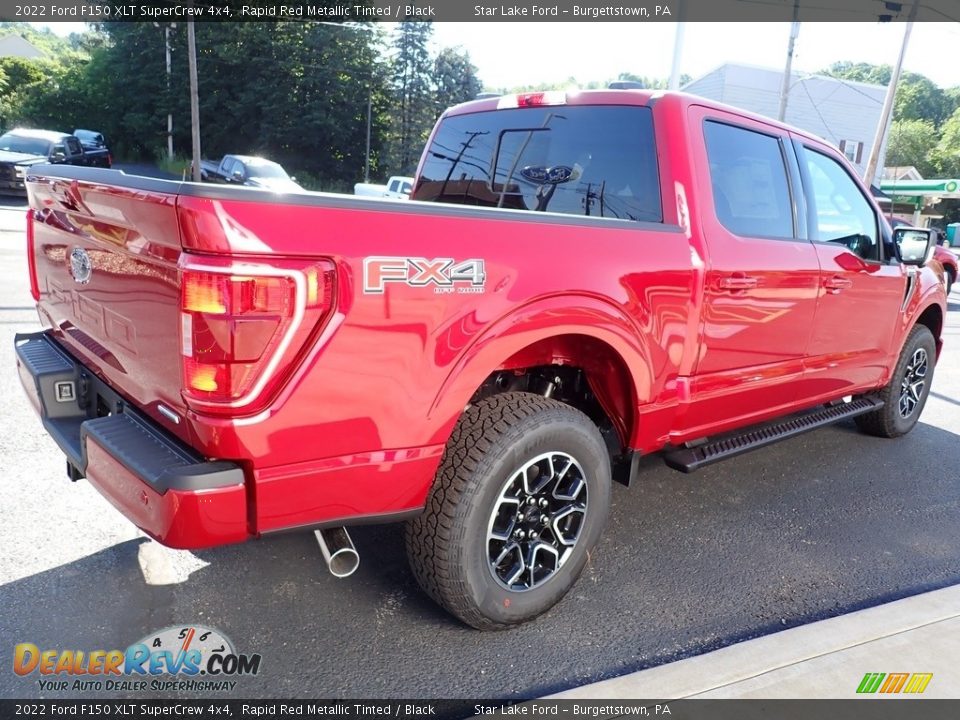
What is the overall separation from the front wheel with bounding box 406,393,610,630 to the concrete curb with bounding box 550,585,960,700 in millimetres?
429

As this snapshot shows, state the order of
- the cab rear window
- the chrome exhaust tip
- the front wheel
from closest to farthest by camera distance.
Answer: the chrome exhaust tip
the front wheel
the cab rear window

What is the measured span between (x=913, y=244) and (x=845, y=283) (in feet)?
2.92

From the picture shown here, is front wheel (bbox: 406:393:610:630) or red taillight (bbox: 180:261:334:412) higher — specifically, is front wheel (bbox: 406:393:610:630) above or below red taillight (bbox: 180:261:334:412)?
below

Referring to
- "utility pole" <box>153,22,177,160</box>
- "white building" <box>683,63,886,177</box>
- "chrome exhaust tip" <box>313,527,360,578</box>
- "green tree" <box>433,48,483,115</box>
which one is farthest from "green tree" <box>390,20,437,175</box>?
"chrome exhaust tip" <box>313,527,360,578</box>

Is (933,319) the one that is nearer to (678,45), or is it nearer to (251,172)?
(678,45)

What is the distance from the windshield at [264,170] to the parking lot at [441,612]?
17.8m

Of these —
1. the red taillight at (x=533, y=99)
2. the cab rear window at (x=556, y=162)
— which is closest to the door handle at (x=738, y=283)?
the cab rear window at (x=556, y=162)

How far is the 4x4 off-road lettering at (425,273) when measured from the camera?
205cm

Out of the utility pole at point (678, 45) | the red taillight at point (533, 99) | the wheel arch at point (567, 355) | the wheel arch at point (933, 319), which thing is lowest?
the wheel arch at point (933, 319)

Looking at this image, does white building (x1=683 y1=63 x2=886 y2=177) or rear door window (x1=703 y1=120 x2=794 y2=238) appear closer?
rear door window (x1=703 y1=120 x2=794 y2=238)

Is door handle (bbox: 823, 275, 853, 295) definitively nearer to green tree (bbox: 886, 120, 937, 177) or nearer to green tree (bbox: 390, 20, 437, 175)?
green tree (bbox: 390, 20, 437, 175)

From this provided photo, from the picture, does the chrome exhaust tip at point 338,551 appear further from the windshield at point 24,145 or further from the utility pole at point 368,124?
the utility pole at point 368,124

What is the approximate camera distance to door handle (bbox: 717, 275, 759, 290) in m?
3.22

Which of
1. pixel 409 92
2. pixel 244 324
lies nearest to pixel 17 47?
pixel 409 92
